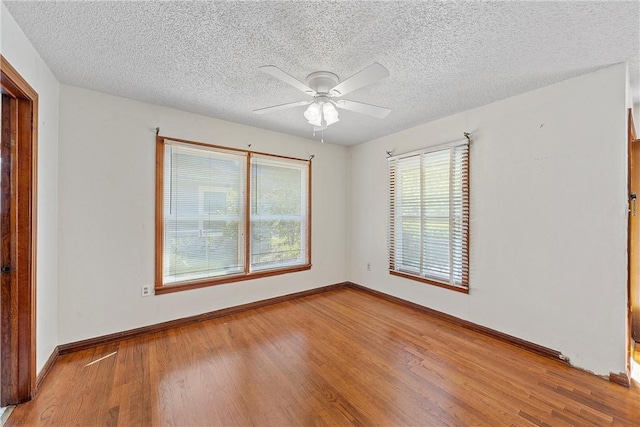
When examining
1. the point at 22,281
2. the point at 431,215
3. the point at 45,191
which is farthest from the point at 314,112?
the point at 22,281

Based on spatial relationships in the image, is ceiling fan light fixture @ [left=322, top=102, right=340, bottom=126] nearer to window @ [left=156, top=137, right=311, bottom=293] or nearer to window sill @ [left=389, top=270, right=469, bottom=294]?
window @ [left=156, top=137, right=311, bottom=293]

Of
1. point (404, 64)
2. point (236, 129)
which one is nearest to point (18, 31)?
point (236, 129)

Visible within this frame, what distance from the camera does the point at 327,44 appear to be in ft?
5.82

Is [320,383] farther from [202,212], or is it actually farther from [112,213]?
[112,213]

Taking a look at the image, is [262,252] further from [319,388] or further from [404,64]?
[404,64]

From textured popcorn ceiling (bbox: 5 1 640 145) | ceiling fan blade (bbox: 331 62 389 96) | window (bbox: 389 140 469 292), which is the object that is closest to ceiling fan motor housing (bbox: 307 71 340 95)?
textured popcorn ceiling (bbox: 5 1 640 145)

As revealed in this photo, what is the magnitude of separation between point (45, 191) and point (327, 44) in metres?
2.45

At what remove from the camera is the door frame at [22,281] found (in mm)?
1726

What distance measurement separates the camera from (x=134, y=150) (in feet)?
9.00

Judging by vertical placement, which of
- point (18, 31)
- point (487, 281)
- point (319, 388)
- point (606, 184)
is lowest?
point (319, 388)

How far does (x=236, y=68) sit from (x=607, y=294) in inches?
135

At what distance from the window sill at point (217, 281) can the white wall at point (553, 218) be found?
205 centimetres

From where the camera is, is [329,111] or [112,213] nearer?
[329,111]

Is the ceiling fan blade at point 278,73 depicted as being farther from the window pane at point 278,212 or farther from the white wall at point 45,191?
the window pane at point 278,212
